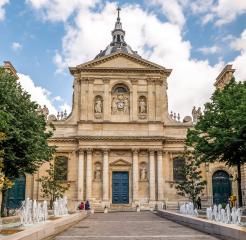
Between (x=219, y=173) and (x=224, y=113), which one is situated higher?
(x=224, y=113)

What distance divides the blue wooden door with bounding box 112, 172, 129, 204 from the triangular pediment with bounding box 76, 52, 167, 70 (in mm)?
12273

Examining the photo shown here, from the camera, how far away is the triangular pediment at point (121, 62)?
154 ft

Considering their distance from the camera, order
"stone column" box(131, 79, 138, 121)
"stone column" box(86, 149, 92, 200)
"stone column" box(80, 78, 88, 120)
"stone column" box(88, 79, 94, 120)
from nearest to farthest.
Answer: "stone column" box(86, 149, 92, 200), "stone column" box(80, 78, 88, 120), "stone column" box(88, 79, 94, 120), "stone column" box(131, 79, 138, 121)

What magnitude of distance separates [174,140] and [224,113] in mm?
19237

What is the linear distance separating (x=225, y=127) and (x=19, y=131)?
42.4 feet

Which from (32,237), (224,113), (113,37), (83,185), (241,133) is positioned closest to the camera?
(32,237)

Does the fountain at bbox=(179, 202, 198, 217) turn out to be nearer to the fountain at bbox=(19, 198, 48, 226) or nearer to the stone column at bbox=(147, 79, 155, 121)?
the fountain at bbox=(19, 198, 48, 226)

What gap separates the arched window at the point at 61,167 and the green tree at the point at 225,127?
15010mm

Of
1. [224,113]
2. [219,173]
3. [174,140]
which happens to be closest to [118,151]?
[174,140]

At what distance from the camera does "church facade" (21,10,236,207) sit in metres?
44.1

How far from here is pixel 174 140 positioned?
45.5 metres

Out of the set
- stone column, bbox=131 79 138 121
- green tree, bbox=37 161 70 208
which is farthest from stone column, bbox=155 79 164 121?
green tree, bbox=37 161 70 208

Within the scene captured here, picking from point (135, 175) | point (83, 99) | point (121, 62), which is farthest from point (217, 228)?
point (121, 62)

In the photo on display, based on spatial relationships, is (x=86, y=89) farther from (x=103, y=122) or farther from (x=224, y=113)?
(x=224, y=113)
